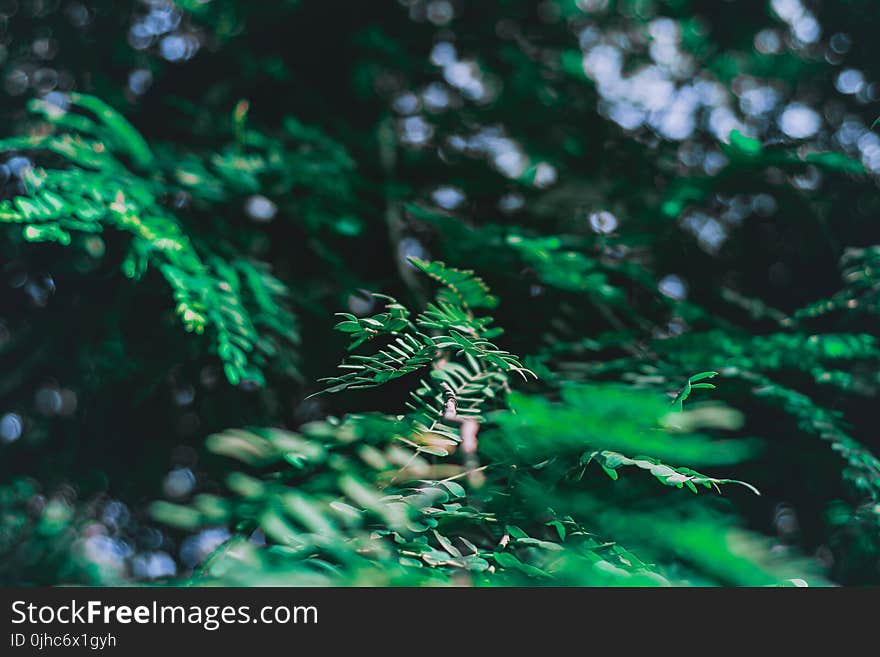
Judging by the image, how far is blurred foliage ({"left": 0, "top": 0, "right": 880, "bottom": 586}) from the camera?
66 centimetres

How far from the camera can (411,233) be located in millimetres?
870

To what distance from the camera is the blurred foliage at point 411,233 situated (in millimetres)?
661

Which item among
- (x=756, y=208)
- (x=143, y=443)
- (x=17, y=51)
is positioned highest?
(x=756, y=208)

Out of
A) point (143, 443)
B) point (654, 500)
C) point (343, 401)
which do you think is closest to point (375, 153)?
point (343, 401)

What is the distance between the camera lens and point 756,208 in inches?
35.3

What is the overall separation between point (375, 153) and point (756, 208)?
0.54m
